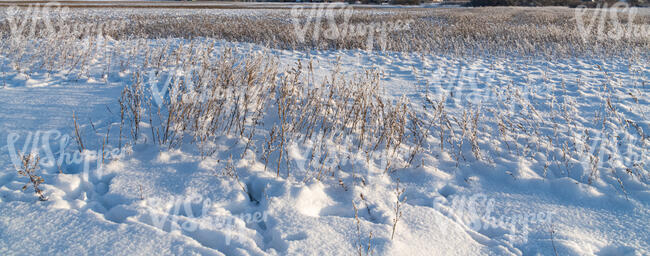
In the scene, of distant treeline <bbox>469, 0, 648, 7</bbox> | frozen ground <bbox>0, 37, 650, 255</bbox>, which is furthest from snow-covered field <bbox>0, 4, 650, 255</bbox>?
distant treeline <bbox>469, 0, 648, 7</bbox>

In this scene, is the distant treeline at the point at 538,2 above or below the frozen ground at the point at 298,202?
above

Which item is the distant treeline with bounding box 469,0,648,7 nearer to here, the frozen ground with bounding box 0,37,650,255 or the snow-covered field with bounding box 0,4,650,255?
the snow-covered field with bounding box 0,4,650,255

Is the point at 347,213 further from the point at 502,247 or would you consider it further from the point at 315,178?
the point at 502,247

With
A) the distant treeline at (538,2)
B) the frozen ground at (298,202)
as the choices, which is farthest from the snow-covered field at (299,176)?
the distant treeline at (538,2)

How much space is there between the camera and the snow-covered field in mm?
2361

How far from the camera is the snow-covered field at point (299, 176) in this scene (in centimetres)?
236

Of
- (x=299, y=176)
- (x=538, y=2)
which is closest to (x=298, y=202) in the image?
(x=299, y=176)

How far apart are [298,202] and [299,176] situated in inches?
15.8

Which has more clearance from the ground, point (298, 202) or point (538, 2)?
point (538, 2)

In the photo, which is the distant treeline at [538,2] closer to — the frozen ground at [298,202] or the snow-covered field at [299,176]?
the snow-covered field at [299,176]

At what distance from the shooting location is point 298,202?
277 cm

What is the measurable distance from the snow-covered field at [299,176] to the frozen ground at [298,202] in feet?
0.05

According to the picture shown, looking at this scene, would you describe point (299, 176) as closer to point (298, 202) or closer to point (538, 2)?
point (298, 202)

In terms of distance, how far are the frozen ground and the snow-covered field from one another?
0.01 metres
